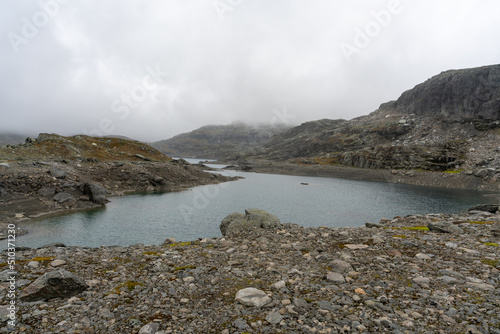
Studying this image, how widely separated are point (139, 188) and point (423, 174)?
398 ft

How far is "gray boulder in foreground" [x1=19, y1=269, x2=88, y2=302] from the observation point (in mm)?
7871

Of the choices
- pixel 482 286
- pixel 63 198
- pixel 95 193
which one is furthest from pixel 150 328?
pixel 95 193

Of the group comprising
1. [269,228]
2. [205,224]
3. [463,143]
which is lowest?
[205,224]

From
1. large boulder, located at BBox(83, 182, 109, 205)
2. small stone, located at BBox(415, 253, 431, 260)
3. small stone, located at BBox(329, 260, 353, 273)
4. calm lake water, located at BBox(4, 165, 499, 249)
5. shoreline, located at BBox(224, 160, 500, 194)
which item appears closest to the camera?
small stone, located at BBox(329, 260, 353, 273)

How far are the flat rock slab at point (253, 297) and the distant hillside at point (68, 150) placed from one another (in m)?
77.1

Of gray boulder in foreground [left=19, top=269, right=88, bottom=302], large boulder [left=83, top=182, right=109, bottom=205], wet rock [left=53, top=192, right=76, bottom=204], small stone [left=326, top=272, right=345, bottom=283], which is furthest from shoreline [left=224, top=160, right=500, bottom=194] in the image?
wet rock [left=53, top=192, right=76, bottom=204]

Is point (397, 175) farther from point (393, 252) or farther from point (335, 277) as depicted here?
point (335, 277)

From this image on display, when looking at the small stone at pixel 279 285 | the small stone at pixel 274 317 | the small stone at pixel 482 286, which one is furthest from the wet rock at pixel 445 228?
the small stone at pixel 274 317

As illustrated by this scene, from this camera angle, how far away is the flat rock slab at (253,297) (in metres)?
7.34

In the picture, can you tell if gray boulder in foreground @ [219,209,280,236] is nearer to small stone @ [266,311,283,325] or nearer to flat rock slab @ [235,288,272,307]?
flat rock slab @ [235,288,272,307]

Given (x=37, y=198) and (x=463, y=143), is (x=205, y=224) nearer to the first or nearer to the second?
(x=37, y=198)

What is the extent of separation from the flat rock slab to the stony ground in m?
0.18

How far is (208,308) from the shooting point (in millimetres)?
7258

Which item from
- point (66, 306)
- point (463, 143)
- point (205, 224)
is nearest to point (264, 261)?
point (66, 306)
